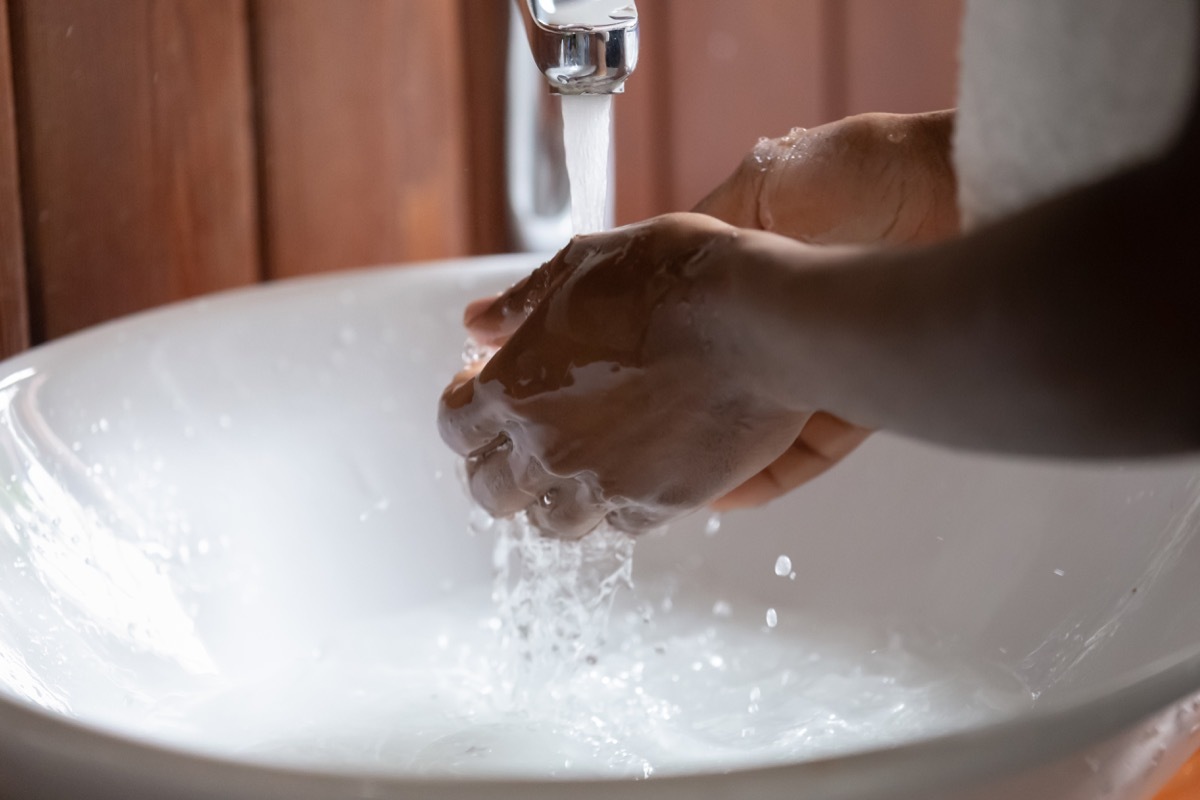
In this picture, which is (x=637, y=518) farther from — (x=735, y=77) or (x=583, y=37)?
(x=735, y=77)

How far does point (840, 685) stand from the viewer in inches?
24.3

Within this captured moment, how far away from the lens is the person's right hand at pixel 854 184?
0.59 metres

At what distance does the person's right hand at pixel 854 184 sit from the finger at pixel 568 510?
178 mm

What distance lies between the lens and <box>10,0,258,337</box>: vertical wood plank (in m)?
0.77

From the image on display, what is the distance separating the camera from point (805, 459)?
2.02ft

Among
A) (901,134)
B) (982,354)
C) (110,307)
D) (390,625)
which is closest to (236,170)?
(110,307)

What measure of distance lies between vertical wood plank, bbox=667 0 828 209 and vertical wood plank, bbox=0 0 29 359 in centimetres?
58

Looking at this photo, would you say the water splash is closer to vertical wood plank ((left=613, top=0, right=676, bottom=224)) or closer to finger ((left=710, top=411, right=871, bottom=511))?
finger ((left=710, top=411, right=871, bottom=511))

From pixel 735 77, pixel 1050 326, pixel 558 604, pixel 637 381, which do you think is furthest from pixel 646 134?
pixel 1050 326

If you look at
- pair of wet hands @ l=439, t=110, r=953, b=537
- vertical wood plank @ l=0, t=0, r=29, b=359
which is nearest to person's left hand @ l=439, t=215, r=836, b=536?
pair of wet hands @ l=439, t=110, r=953, b=537

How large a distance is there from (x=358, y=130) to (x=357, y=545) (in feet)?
1.30

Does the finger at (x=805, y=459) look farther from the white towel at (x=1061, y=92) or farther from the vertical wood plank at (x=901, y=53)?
the vertical wood plank at (x=901, y=53)

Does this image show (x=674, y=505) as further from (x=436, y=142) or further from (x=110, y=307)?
(x=436, y=142)

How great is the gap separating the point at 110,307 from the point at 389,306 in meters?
0.20
